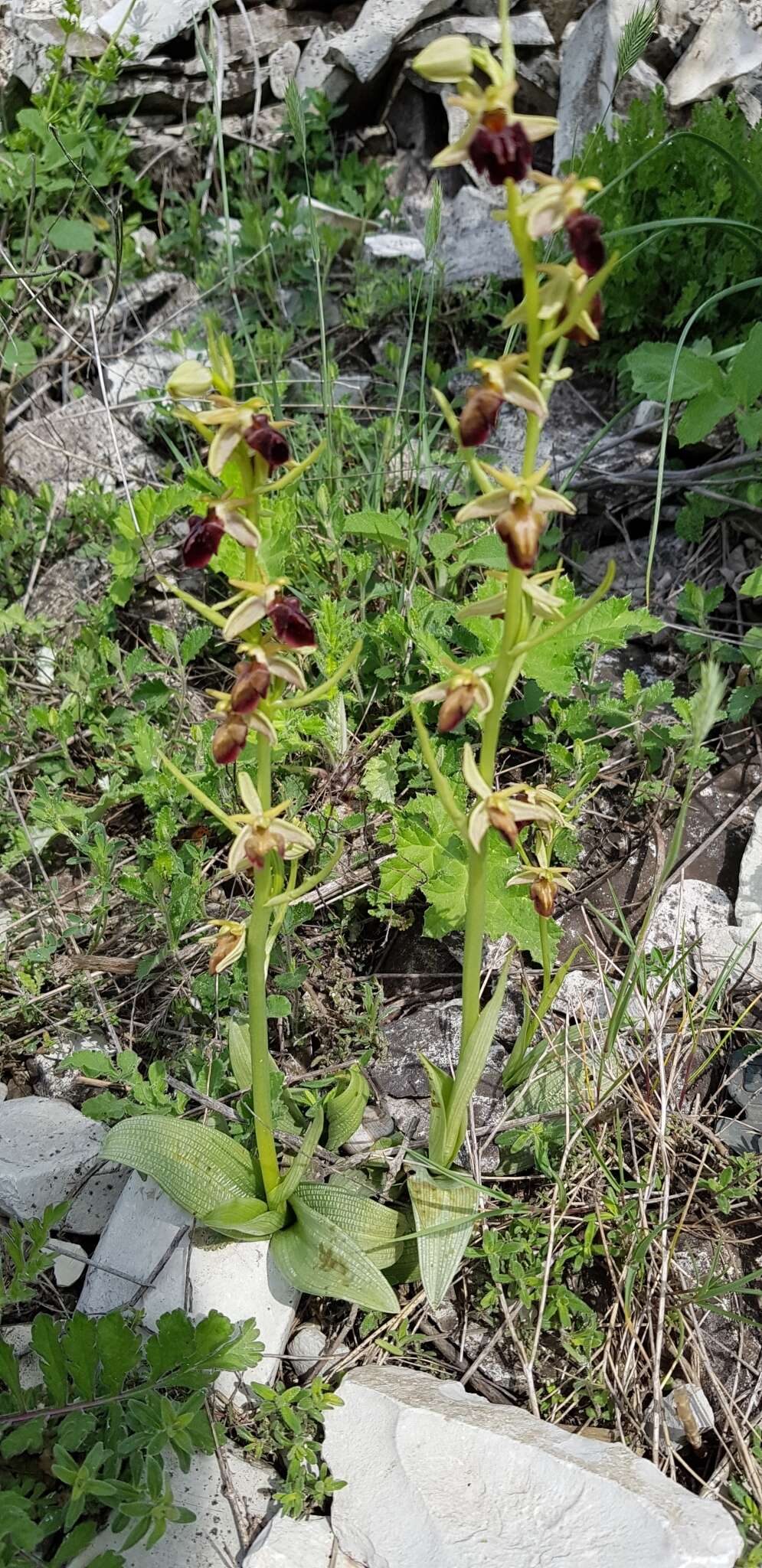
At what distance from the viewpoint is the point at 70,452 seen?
14.2 ft

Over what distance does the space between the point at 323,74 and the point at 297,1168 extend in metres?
4.96

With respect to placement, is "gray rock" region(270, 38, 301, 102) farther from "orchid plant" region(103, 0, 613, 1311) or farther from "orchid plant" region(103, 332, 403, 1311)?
"orchid plant" region(103, 332, 403, 1311)

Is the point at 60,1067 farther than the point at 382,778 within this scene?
No

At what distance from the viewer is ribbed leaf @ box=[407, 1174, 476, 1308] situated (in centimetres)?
210

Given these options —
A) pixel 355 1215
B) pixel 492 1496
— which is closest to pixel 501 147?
pixel 355 1215

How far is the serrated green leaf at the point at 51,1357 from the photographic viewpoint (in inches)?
75.7

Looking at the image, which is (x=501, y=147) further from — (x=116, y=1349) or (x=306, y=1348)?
(x=306, y=1348)

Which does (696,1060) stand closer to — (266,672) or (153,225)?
(266,672)

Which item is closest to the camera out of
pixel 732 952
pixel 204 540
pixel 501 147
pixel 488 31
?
pixel 501 147

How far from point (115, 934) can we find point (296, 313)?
292 centimetres

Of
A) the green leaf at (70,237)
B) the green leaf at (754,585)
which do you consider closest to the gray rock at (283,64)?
the green leaf at (70,237)

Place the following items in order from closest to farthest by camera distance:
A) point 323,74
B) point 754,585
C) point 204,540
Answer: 1. point 204,540
2. point 754,585
3. point 323,74

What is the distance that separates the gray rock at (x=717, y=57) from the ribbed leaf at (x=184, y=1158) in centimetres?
434

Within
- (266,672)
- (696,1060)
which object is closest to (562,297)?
(266,672)
